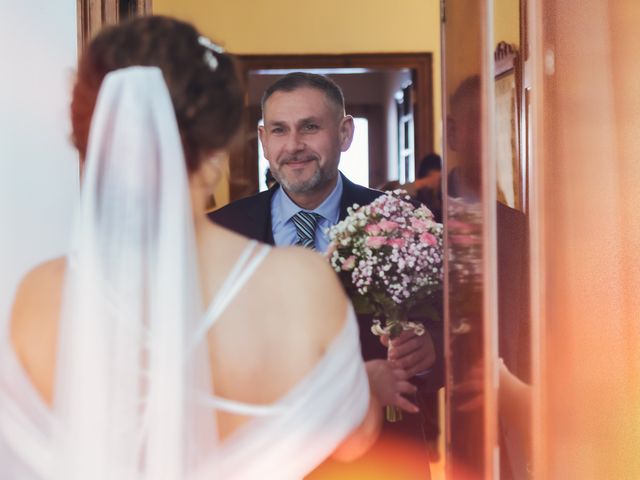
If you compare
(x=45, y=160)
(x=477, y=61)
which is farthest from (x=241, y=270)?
(x=45, y=160)

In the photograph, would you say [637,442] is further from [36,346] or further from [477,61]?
[36,346]

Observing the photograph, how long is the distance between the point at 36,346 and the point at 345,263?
0.75 meters

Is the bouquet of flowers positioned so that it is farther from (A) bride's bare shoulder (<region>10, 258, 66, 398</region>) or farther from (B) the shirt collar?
(A) bride's bare shoulder (<region>10, 258, 66, 398</region>)

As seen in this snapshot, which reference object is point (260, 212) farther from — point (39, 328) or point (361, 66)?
point (361, 66)

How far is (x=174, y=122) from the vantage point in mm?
1219

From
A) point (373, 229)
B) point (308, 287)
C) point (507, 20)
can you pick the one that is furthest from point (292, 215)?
point (308, 287)

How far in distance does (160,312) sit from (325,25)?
330cm

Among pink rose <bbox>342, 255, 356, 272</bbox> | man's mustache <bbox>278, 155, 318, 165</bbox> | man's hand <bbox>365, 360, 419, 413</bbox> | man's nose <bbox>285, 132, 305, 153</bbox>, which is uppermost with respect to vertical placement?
man's nose <bbox>285, 132, 305, 153</bbox>

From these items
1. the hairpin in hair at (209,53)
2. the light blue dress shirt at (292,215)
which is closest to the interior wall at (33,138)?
the light blue dress shirt at (292,215)

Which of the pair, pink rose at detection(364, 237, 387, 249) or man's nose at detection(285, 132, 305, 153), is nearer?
pink rose at detection(364, 237, 387, 249)

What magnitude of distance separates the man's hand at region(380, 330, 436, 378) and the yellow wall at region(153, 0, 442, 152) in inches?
104

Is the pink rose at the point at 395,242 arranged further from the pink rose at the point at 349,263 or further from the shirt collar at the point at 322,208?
the shirt collar at the point at 322,208

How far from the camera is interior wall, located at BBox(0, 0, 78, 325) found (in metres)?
1.90

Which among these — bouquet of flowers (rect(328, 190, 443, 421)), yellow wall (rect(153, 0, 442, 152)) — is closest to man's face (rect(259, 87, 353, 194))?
bouquet of flowers (rect(328, 190, 443, 421))
